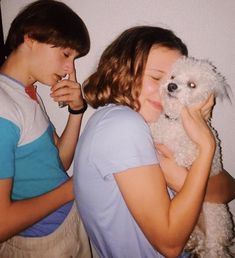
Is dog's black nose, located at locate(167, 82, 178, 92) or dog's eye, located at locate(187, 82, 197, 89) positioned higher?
dog's eye, located at locate(187, 82, 197, 89)

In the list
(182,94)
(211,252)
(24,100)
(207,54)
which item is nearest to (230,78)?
(207,54)

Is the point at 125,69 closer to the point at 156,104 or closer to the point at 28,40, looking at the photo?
the point at 156,104

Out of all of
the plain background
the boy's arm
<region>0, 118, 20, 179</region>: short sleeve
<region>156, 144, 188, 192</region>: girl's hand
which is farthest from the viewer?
the boy's arm

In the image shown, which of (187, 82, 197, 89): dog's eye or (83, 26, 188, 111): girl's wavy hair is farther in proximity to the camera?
(187, 82, 197, 89): dog's eye

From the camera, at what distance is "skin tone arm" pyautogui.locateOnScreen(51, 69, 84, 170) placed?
5.08 feet

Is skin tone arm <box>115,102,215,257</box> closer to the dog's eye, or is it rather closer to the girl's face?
the girl's face

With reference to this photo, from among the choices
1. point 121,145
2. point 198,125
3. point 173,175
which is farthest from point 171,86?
point 121,145

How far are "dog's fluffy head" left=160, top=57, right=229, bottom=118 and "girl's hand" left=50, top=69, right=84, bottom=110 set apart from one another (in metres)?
0.59

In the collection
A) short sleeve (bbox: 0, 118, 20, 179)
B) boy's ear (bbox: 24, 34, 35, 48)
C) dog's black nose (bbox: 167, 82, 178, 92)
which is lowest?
short sleeve (bbox: 0, 118, 20, 179)

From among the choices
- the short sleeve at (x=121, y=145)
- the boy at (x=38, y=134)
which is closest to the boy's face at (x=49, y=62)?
the boy at (x=38, y=134)

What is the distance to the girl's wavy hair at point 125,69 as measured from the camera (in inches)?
42.6

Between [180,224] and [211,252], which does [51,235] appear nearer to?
[180,224]

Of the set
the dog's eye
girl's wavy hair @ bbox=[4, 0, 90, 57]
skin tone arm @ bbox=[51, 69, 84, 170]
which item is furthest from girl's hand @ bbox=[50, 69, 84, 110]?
the dog's eye

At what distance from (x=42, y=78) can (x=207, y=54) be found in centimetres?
105
